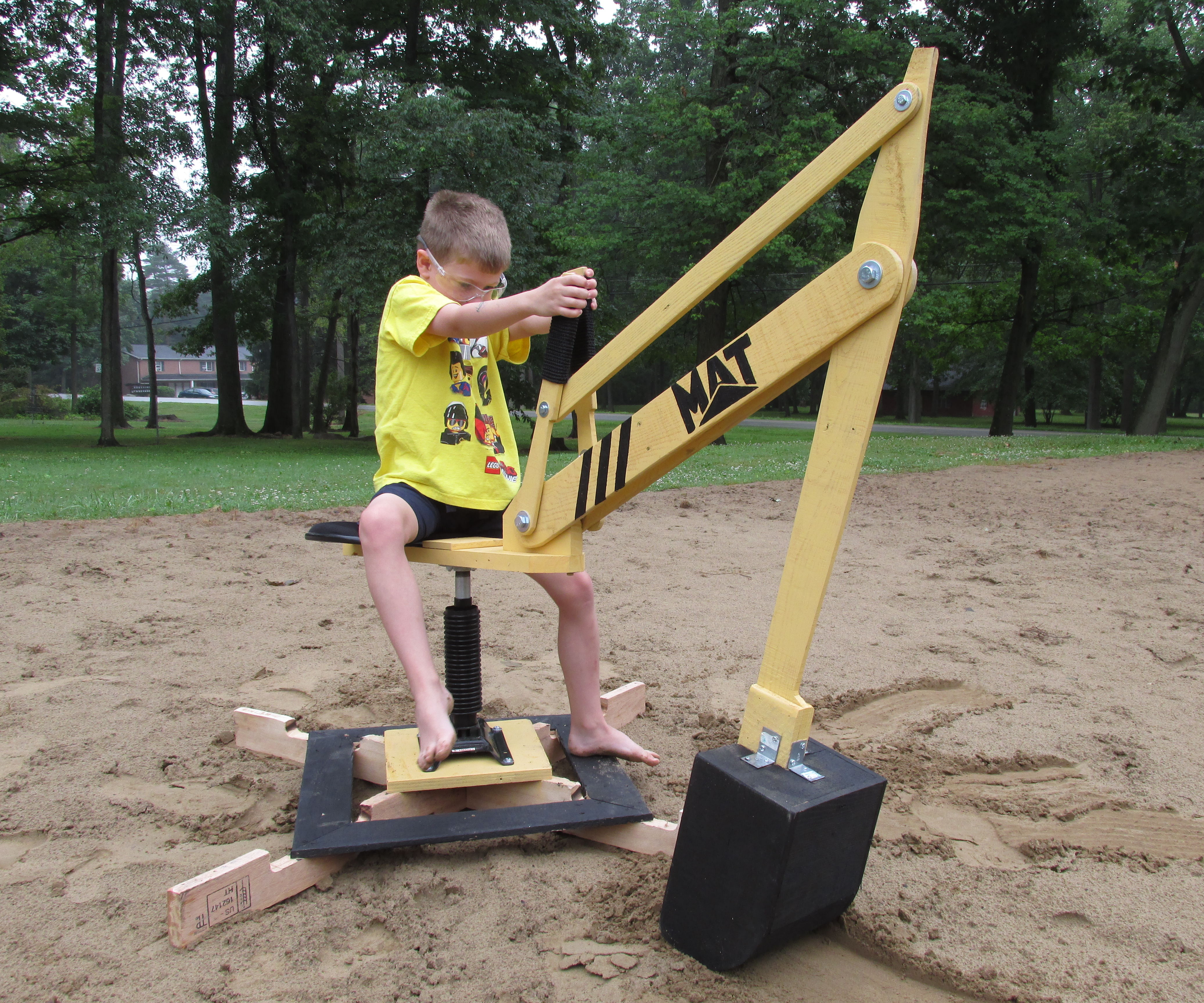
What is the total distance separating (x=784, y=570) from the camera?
5.78ft

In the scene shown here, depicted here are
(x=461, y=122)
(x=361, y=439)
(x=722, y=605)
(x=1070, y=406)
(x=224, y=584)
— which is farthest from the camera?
(x=1070, y=406)

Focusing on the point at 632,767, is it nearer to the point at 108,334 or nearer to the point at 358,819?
the point at 358,819

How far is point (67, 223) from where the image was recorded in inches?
592

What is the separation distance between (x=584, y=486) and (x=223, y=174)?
21190 millimetres

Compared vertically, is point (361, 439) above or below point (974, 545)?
below

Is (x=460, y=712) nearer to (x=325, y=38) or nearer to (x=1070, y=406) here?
(x=325, y=38)

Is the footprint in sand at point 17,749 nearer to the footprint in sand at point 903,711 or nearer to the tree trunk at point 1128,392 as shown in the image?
the footprint in sand at point 903,711

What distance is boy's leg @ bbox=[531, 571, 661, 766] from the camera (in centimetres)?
231

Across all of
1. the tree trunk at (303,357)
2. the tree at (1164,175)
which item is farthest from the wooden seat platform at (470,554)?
the tree trunk at (303,357)

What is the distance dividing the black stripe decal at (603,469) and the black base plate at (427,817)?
75cm

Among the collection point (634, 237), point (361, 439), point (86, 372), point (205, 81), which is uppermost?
point (205, 81)

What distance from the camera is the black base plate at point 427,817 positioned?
1.90 metres

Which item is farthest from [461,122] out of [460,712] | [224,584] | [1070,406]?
[1070,406]

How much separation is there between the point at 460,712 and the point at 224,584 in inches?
110
